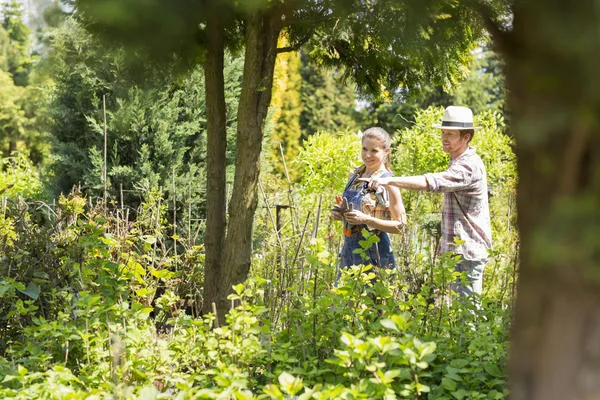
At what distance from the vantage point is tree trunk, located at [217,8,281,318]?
9.21 feet

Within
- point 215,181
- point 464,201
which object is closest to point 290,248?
point 215,181

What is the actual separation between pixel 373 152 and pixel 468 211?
57 cm

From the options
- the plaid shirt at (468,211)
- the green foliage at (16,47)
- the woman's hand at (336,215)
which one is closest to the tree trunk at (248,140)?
the woman's hand at (336,215)

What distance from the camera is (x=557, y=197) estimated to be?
3.77ft

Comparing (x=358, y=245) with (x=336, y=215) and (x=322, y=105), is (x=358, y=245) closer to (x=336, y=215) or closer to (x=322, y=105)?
(x=336, y=215)

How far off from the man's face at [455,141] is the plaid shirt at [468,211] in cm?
6

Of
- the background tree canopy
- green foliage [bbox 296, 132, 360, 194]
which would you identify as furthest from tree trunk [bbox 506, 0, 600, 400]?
green foliage [bbox 296, 132, 360, 194]

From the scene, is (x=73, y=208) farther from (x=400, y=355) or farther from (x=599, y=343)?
(x=599, y=343)

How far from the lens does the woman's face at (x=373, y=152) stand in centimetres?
334

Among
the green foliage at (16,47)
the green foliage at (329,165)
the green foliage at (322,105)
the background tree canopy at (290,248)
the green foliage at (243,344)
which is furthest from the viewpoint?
the green foliage at (16,47)

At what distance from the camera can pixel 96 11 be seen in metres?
1.39

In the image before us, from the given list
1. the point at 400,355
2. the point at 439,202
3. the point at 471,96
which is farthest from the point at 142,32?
the point at 471,96

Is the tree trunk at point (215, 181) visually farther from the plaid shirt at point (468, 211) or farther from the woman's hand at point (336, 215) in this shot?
the plaid shirt at point (468, 211)

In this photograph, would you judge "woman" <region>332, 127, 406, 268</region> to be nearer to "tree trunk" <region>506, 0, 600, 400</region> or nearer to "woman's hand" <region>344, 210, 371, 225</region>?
"woman's hand" <region>344, 210, 371, 225</region>
